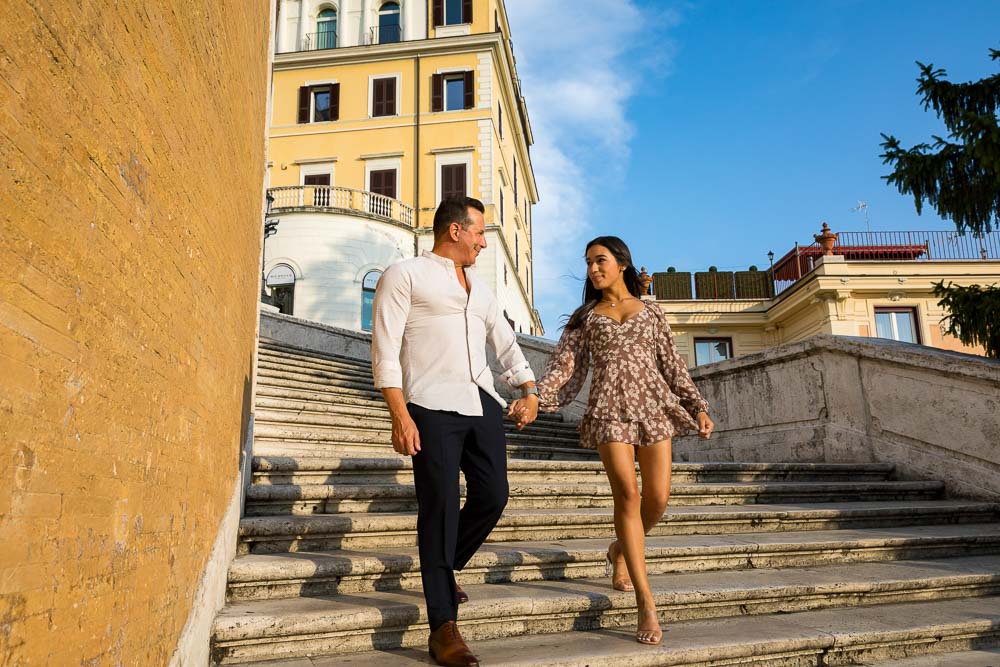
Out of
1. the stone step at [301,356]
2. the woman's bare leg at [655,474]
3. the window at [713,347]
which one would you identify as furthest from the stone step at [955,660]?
the window at [713,347]

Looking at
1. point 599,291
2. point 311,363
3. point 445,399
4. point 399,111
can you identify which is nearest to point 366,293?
point 399,111

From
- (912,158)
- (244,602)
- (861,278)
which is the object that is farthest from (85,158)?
(861,278)

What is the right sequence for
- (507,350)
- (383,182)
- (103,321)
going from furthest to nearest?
(383,182) < (507,350) < (103,321)

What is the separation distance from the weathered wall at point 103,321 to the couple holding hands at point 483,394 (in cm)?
89

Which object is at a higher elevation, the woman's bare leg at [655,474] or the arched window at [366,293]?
Result: the arched window at [366,293]

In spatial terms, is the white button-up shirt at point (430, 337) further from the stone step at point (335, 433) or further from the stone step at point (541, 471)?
the stone step at point (335, 433)

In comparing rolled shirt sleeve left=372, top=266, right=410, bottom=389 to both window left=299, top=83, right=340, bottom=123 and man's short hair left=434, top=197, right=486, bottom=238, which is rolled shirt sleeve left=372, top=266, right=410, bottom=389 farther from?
window left=299, top=83, right=340, bottom=123

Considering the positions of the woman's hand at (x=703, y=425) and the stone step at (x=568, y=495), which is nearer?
the woman's hand at (x=703, y=425)

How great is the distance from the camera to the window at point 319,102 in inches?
1040

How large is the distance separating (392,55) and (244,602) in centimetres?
2627

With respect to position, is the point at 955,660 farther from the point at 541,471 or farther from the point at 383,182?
the point at 383,182

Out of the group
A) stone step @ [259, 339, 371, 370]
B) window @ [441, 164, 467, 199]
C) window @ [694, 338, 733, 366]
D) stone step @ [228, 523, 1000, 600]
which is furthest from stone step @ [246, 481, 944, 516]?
window @ [441, 164, 467, 199]

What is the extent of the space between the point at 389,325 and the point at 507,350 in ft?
2.27

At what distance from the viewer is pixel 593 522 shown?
412 cm
